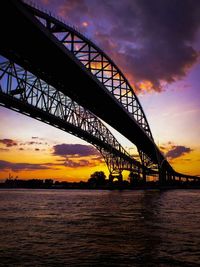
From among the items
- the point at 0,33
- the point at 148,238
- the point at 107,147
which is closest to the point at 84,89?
the point at 0,33

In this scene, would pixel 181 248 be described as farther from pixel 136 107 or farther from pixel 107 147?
pixel 107 147

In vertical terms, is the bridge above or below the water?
above

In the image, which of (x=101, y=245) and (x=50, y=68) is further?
(x=50, y=68)

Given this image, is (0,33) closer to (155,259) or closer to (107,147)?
(155,259)

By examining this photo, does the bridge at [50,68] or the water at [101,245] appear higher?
the bridge at [50,68]

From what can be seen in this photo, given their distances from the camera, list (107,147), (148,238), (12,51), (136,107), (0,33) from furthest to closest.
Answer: (107,147) → (136,107) → (12,51) → (0,33) → (148,238)

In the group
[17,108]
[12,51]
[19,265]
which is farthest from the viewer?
[17,108]

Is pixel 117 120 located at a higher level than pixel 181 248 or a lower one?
higher

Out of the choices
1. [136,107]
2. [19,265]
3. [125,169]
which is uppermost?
[136,107]

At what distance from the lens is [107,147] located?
9044 cm

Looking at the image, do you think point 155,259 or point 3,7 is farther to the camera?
point 3,7

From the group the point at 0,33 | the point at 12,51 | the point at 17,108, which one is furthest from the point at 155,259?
the point at 17,108

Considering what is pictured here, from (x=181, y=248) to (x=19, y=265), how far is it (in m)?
5.38

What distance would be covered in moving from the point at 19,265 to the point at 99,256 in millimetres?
2461
